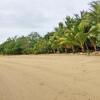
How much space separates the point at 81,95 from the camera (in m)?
9.84

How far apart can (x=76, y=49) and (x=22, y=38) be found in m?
33.4

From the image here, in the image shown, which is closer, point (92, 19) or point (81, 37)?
point (92, 19)

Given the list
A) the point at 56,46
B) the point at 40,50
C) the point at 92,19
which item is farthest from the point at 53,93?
the point at 40,50

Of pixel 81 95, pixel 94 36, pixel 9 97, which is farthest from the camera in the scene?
pixel 94 36

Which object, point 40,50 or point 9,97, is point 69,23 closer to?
point 40,50

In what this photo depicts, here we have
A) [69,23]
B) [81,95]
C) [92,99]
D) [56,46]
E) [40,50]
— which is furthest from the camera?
[40,50]

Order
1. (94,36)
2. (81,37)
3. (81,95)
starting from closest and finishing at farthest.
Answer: (81,95)
(94,36)
(81,37)

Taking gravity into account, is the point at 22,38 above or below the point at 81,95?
above

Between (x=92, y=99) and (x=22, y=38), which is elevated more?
(x=22, y=38)

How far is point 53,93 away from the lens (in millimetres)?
10539

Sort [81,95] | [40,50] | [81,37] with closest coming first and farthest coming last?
[81,95]
[81,37]
[40,50]

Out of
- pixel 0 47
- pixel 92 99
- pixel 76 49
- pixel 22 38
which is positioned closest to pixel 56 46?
pixel 76 49

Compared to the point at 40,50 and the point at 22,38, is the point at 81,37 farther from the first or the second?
the point at 22,38

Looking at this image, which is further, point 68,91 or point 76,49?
point 76,49
